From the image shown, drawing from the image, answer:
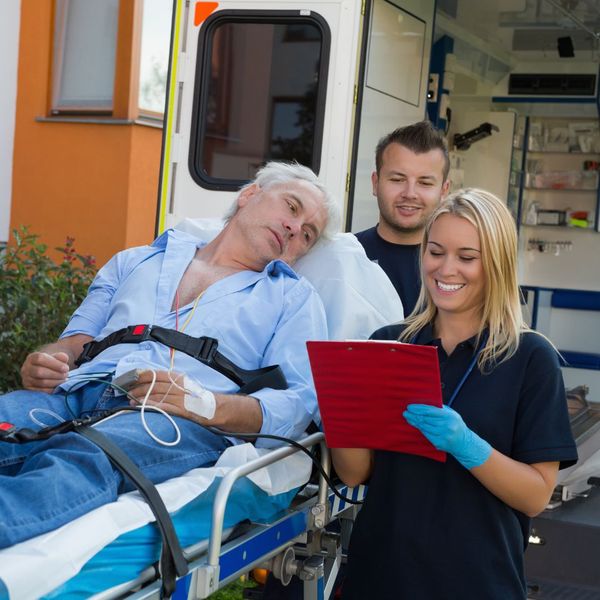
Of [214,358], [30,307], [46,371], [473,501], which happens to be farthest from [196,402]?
[30,307]

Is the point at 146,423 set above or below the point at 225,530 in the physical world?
above

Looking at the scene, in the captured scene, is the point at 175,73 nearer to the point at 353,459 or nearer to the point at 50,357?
the point at 50,357

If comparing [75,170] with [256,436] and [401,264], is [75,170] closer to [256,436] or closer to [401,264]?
[401,264]

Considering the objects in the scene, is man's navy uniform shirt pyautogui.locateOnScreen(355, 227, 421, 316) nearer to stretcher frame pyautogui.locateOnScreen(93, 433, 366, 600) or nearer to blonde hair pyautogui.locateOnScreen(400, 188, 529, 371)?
stretcher frame pyautogui.locateOnScreen(93, 433, 366, 600)

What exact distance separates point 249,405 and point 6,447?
0.67 metres

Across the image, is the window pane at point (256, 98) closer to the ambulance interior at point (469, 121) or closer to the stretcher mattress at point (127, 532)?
the ambulance interior at point (469, 121)

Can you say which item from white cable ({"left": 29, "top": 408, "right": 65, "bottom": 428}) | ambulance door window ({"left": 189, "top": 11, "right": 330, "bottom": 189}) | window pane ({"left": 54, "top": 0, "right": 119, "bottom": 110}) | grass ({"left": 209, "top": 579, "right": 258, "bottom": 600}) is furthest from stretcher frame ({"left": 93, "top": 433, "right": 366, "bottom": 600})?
window pane ({"left": 54, "top": 0, "right": 119, "bottom": 110})

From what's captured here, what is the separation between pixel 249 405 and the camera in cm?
299

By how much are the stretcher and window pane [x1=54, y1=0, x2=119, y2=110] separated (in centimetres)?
721

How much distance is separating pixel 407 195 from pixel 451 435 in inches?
68.1

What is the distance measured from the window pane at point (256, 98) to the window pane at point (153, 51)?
5.04 meters

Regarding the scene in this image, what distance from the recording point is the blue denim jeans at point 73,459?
220 cm

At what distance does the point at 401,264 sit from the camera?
4.03m

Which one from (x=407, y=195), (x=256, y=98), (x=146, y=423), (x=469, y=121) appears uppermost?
(x=469, y=121)
